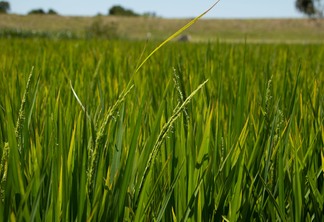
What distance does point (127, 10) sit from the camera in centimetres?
7044

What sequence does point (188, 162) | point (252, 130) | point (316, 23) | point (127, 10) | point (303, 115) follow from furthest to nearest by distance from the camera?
point (127, 10), point (316, 23), point (303, 115), point (252, 130), point (188, 162)

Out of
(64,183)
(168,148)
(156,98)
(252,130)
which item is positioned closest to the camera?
(64,183)

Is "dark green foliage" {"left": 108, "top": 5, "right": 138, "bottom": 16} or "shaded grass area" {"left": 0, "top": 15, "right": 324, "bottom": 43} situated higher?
"shaded grass area" {"left": 0, "top": 15, "right": 324, "bottom": 43}

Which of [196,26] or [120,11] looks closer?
[196,26]

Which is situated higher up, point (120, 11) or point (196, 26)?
point (196, 26)

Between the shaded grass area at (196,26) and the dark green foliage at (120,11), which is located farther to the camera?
the dark green foliage at (120,11)

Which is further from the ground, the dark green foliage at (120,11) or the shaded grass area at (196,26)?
the shaded grass area at (196,26)

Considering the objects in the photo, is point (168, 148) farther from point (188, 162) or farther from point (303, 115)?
point (303, 115)

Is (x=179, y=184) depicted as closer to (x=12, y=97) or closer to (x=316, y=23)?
(x=12, y=97)

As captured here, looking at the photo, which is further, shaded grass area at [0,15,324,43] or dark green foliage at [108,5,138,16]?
dark green foliage at [108,5,138,16]

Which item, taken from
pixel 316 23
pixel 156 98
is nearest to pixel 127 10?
pixel 316 23

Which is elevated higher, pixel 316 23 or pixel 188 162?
pixel 188 162

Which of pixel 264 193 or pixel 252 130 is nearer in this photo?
pixel 264 193

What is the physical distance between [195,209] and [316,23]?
45574 millimetres
